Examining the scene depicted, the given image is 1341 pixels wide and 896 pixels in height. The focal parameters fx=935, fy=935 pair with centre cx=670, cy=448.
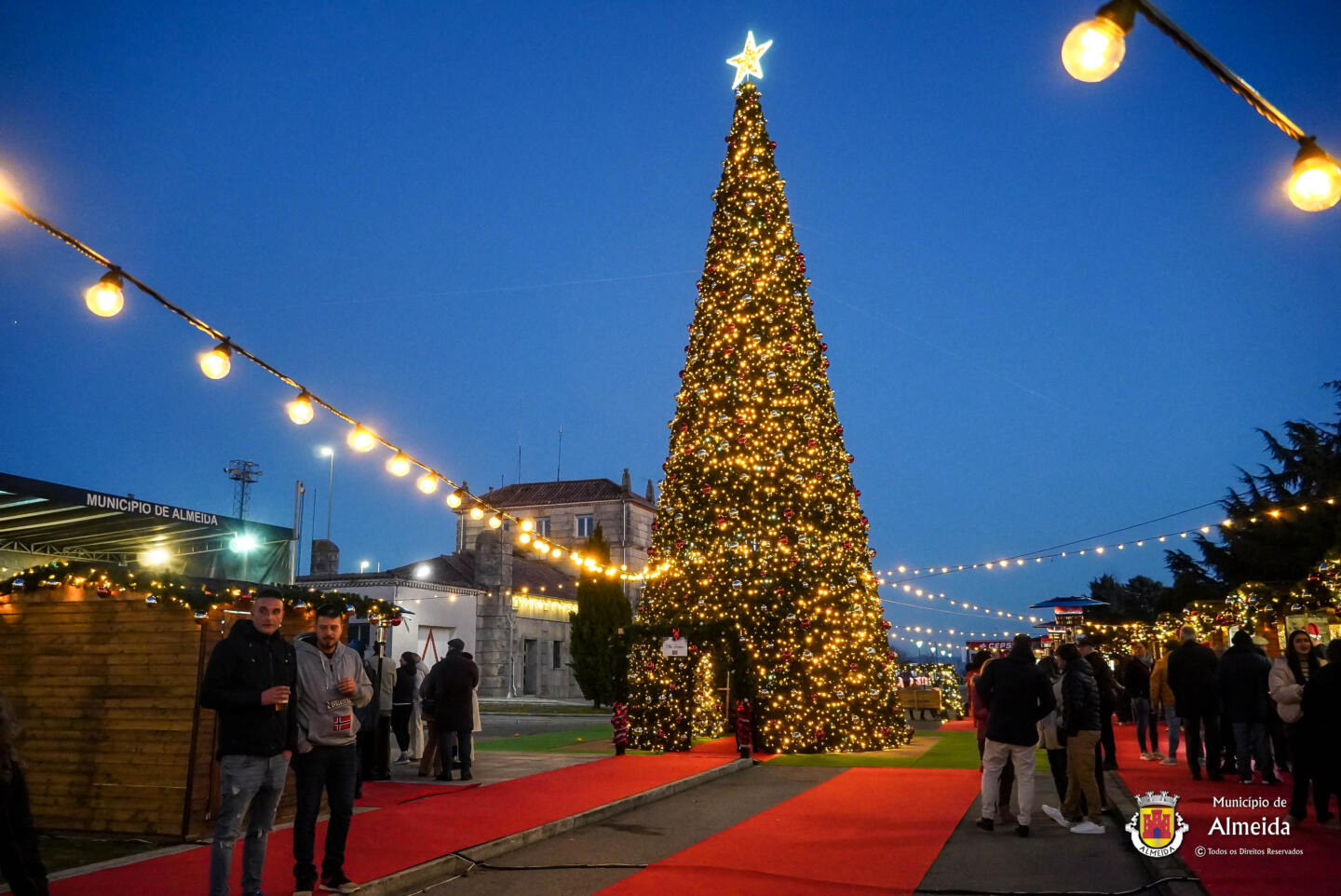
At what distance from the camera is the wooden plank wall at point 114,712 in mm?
8055

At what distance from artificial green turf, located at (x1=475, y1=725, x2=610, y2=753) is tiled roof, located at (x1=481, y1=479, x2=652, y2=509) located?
3649 cm

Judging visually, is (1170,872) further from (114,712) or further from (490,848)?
(114,712)

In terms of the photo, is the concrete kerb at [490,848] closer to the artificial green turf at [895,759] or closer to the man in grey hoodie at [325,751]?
the man in grey hoodie at [325,751]

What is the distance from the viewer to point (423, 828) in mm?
8609

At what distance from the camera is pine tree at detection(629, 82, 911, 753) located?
54.7 ft

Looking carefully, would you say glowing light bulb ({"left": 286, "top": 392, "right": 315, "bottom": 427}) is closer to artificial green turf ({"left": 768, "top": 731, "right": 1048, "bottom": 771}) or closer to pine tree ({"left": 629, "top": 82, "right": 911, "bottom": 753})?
pine tree ({"left": 629, "top": 82, "right": 911, "bottom": 753})

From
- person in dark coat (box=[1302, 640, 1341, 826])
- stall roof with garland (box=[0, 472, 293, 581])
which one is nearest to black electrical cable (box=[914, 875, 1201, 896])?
person in dark coat (box=[1302, 640, 1341, 826])

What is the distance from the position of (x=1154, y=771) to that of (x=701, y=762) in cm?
651

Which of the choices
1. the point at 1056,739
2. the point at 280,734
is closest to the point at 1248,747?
the point at 1056,739

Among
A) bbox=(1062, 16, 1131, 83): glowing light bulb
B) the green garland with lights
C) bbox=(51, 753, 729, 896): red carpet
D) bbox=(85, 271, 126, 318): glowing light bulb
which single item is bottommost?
bbox=(51, 753, 729, 896): red carpet

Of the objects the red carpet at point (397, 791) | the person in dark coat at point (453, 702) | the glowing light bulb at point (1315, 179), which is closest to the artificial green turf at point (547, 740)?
the person in dark coat at point (453, 702)

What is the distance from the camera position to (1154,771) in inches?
514

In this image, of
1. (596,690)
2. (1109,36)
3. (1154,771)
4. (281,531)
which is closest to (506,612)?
(596,690)

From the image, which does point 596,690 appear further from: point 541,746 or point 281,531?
point 541,746
